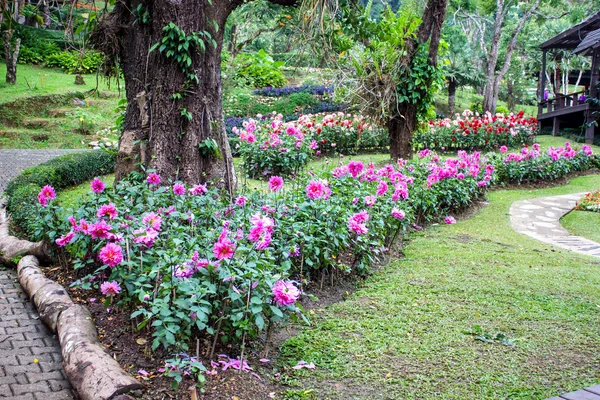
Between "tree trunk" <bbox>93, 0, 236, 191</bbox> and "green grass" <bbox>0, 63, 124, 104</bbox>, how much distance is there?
349 inches

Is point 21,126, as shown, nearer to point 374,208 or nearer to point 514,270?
point 374,208

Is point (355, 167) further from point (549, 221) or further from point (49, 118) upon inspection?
point (49, 118)

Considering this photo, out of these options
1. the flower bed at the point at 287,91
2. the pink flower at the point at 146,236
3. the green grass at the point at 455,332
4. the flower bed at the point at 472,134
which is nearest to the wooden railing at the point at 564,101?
the flower bed at the point at 472,134

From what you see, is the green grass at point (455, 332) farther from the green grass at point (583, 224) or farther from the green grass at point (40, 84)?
the green grass at point (40, 84)

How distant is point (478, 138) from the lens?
47.4 feet

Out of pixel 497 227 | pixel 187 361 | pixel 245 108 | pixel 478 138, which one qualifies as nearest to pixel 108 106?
pixel 245 108

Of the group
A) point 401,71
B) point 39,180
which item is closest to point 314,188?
point 39,180

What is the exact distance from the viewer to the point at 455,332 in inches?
136

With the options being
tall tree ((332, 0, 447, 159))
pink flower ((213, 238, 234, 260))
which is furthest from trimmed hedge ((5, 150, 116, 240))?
tall tree ((332, 0, 447, 159))

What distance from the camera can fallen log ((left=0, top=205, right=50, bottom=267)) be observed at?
4774 millimetres

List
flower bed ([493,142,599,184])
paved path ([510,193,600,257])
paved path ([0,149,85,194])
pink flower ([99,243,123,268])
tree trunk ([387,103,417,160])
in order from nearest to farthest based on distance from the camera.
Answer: pink flower ([99,243,123,268]), paved path ([510,193,600,257]), paved path ([0,149,85,194]), tree trunk ([387,103,417,160]), flower bed ([493,142,599,184])

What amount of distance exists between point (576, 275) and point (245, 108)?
13662mm

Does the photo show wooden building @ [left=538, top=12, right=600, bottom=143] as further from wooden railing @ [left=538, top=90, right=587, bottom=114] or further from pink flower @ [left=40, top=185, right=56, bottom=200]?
pink flower @ [left=40, top=185, right=56, bottom=200]

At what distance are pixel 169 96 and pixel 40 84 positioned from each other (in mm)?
13819
